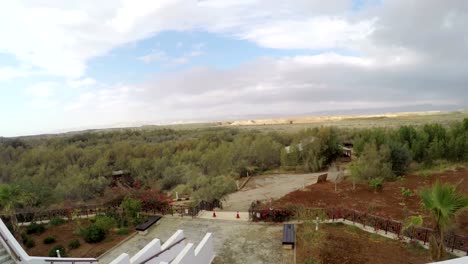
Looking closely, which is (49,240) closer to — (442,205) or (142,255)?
(142,255)

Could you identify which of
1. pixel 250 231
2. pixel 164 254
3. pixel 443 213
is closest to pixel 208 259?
pixel 164 254

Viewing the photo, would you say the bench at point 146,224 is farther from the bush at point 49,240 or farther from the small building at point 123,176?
the small building at point 123,176

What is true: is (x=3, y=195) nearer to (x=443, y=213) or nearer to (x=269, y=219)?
(x=269, y=219)

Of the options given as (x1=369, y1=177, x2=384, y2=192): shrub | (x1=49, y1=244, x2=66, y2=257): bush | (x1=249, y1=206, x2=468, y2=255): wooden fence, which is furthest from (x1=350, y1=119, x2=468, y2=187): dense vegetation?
(x1=49, y1=244, x2=66, y2=257): bush

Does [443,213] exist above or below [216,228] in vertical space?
above

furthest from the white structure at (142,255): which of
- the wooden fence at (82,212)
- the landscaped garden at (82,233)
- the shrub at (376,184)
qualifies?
the shrub at (376,184)

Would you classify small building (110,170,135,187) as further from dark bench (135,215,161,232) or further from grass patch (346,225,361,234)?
grass patch (346,225,361,234)

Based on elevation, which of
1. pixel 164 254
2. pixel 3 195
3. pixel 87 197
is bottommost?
pixel 87 197
